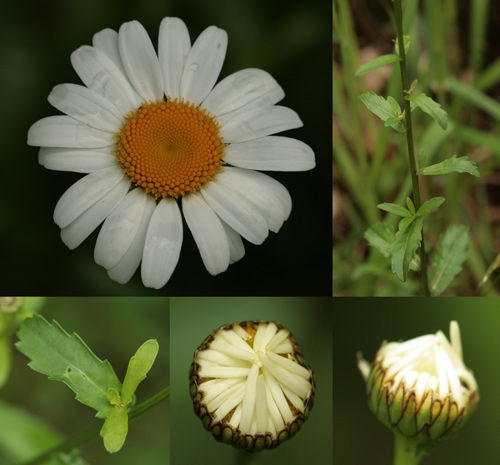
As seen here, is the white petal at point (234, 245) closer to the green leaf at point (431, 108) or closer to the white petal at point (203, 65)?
the white petal at point (203, 65)

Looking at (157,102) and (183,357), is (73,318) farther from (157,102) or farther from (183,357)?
(157,102)

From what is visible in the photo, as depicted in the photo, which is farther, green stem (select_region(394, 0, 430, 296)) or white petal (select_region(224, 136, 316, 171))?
white petal (select_region(224, 136, 316, 171))

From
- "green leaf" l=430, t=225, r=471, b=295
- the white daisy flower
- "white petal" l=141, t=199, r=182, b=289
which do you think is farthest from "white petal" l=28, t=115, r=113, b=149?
"green leaf" l=430, t=225, r=471, b=295

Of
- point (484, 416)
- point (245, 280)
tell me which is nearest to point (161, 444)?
point (245, 280)

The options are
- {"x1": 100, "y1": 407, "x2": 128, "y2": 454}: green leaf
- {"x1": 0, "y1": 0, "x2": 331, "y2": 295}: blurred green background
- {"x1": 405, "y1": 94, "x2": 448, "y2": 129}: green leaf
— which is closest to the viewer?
{"x1": 405, "y1": 94, "x2": 448, "y2": 129}: green leaf

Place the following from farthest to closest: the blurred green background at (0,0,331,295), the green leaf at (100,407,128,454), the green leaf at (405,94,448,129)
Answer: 1. the blurred green background at (0,0,331,295)
2. the green leaf at (100,407,128,454)
3. the green leaf at (405,94,448,129)

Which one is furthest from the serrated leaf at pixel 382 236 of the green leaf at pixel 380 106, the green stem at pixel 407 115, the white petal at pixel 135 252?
the white petal at pixel 135 252

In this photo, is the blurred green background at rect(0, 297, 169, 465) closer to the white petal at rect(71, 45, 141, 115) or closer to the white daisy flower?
the white daisy flower
